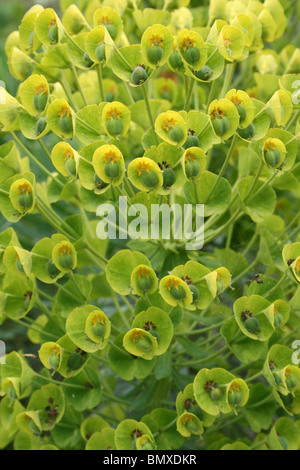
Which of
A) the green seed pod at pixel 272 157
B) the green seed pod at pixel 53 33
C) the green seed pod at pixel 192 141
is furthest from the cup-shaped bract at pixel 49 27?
the green seed pod at pixel 272 157

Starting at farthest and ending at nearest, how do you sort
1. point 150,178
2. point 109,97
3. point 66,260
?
point 109,97 → point 66,260 → point 150,178

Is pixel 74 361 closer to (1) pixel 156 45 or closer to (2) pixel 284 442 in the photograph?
(2) pixel 284 442

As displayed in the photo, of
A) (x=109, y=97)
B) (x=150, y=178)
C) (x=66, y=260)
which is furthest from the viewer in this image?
(x=109, y=97)

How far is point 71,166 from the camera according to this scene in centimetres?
92

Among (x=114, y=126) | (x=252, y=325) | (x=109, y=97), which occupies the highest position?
(x=114, y=126)

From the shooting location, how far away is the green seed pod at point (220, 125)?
903 millimetres

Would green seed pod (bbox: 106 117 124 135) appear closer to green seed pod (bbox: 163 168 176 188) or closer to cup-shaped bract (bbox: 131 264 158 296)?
green seed pod (bbox: 163 168 176 188)

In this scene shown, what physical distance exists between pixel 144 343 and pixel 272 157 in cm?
35

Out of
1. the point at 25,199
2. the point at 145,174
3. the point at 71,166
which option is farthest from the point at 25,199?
the point at 145,174

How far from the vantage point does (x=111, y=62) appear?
3.19 ft

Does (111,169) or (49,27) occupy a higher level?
(49,27)

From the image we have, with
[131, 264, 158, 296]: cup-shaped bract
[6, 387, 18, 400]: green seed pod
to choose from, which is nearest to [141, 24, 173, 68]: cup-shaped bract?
[131, 264, 158, 296]: cup-shaped bract

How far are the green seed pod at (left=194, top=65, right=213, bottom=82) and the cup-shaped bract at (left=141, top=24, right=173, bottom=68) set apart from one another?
63mm

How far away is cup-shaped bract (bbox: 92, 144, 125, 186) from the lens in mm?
883
